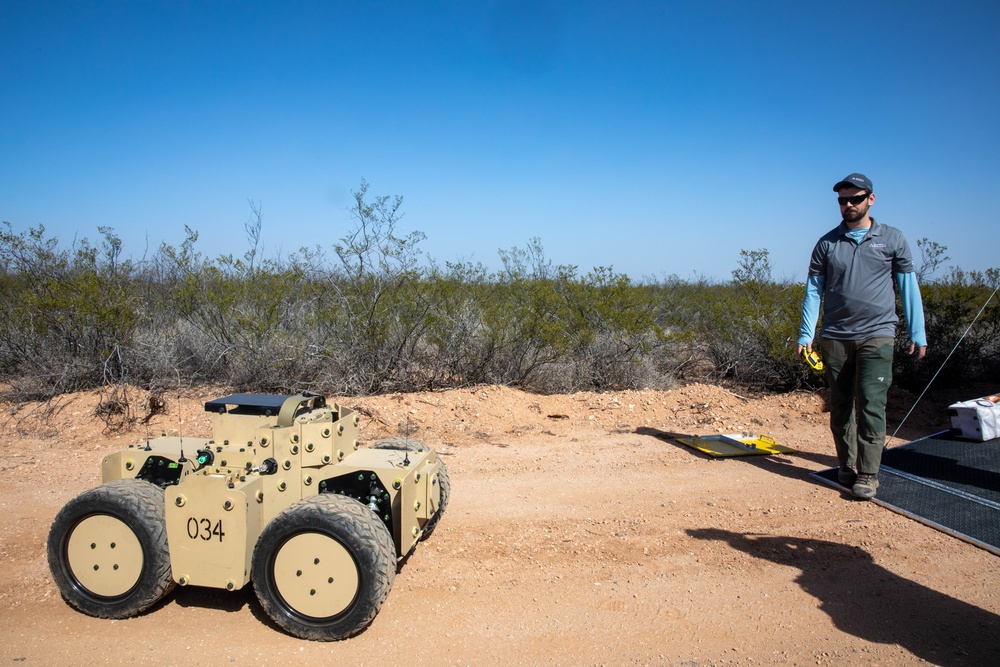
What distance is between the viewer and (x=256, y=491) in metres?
3.30

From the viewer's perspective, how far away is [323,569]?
10.3ft

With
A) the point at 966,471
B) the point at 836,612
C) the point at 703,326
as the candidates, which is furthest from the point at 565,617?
the point at 703,326

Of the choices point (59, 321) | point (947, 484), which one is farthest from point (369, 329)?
point (947, 484)

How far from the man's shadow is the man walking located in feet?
4.12

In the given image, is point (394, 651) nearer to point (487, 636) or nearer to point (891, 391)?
point (487, 636)

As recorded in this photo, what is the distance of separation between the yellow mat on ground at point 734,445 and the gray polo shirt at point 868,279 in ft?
5.25

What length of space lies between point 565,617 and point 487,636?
1.47 feet

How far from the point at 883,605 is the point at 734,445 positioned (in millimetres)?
3025

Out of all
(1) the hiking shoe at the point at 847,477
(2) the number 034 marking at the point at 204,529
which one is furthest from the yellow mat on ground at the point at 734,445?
(2) the number 034 marking at the point at 204,529

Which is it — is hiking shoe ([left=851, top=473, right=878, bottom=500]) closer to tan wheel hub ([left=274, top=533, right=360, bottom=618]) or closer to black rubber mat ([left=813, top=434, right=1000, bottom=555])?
black rubber mat ([left=813, top=434, right=1000, bottom=555])

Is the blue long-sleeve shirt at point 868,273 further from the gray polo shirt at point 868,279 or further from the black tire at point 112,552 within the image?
the black tire at point 112,552

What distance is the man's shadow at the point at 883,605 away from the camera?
3.06 metres

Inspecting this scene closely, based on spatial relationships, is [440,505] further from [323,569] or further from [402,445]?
[323,569]

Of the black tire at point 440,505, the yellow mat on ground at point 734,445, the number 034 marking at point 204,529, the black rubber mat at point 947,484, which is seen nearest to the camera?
the number 034 marking at point 204,529
